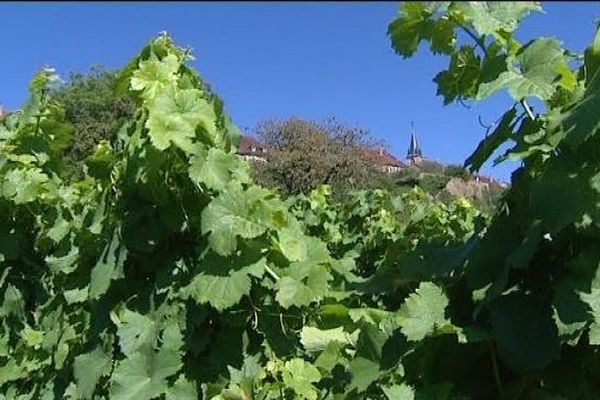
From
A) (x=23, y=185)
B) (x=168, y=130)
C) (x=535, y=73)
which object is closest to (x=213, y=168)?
(x=168, y=130)

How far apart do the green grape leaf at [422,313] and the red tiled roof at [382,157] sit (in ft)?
92.4

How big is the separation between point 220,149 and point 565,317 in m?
1.40

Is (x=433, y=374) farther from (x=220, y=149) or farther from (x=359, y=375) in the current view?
(x=220, y=149)

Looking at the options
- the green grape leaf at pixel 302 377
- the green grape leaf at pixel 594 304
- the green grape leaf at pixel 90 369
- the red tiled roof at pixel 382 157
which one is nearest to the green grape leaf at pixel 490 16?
the green grape leaf at pixel 594 304

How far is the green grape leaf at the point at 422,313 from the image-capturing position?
1.92 metres

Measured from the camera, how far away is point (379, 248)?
23.0ft

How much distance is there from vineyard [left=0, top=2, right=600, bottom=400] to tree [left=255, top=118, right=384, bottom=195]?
19.9 metres

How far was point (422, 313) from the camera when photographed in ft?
6.40

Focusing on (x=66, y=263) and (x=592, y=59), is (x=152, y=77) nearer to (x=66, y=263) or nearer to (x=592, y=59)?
(x=66, y=263)

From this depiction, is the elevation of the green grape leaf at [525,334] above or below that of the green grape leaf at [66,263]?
below

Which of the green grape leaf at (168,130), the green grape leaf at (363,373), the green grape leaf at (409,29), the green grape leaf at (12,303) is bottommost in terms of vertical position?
the green grape leaf at (363,373)

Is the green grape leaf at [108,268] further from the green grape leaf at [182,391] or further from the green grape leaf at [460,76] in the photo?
the green grape leaf at [460,76]

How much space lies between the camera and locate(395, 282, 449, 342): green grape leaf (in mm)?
1923

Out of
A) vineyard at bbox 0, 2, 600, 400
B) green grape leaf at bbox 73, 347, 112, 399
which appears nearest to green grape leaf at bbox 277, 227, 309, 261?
vineyard at bbox 0, 2, 600, 400
